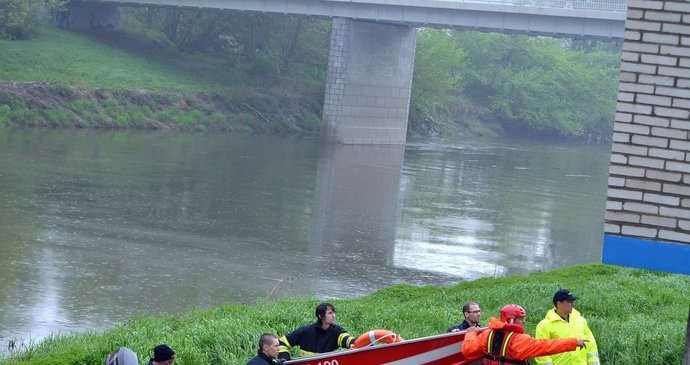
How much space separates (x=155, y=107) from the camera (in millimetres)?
63281

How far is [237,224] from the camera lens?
103 ft

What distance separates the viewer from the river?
2209 cm

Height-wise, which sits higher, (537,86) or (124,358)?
(537,86)

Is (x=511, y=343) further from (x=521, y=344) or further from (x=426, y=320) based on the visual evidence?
(x=426, y=320)

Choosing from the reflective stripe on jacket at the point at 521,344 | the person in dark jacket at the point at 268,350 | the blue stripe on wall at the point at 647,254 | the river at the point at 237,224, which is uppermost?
the blue stripe on wall at the point at 647,254

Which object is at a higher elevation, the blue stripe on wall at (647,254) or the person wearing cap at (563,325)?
the blue stripe on wall at (647,254)

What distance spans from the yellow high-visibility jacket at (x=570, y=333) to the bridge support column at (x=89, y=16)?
213 feet

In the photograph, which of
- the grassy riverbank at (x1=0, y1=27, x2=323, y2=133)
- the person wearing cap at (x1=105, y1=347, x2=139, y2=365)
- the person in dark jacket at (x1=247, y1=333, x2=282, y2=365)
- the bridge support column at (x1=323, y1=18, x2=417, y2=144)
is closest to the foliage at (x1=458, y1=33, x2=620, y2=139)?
the grassy riverbank at (x1=0, y1=27, x2=323, y2=133)

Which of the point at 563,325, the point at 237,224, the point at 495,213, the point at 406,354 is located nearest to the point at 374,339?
the point at 406,354

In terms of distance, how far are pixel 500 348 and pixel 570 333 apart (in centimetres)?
85

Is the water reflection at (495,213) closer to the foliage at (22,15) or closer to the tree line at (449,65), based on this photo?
the tree line at (449,65)

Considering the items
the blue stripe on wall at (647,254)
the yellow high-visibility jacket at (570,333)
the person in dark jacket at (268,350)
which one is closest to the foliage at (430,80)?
the yellow high-visibility jacket at (570,333)

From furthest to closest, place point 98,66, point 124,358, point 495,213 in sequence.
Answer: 1. point 98,66
2. point 495,213
3. point 124,358

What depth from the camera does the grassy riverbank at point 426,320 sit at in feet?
43.6
